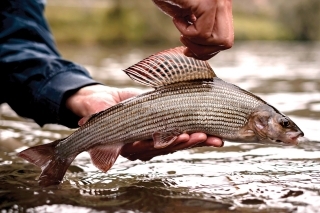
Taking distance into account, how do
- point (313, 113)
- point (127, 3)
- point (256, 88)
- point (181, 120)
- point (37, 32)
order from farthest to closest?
point (127, 3), point (256, 88), point (313, 113), point (37, 32), point (181, 120)

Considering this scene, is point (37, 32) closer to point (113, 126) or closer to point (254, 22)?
point (113, 126)

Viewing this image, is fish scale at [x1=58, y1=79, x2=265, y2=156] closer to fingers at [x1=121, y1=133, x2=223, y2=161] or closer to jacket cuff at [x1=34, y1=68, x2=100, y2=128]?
fingers at [x1=121, y1=133, x2=223, y2=161]

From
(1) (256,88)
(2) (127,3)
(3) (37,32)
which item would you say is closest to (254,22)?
(2) (127,3)

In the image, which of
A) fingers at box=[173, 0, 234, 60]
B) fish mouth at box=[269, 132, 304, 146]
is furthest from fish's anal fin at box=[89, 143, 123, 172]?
fish mouth at box=[269, 132, 304, 146]

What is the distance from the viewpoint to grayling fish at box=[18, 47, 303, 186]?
347cm

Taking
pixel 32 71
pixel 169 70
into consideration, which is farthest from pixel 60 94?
pixel 169 70

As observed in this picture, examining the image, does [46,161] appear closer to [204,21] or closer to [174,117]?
[174,117]

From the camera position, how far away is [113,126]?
3.50 meters

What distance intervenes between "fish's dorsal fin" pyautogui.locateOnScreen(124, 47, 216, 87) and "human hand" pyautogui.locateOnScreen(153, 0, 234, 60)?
521 mm

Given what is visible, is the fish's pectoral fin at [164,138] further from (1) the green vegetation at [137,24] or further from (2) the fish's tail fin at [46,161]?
(1) the green vegetation at [137,24]

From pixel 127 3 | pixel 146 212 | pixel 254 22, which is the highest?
pixel 254 22

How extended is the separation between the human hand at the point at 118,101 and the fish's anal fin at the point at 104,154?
0.36 feet

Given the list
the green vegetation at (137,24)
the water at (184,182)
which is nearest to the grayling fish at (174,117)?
the water at (184,182)

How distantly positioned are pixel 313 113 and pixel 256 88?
9.98ft
